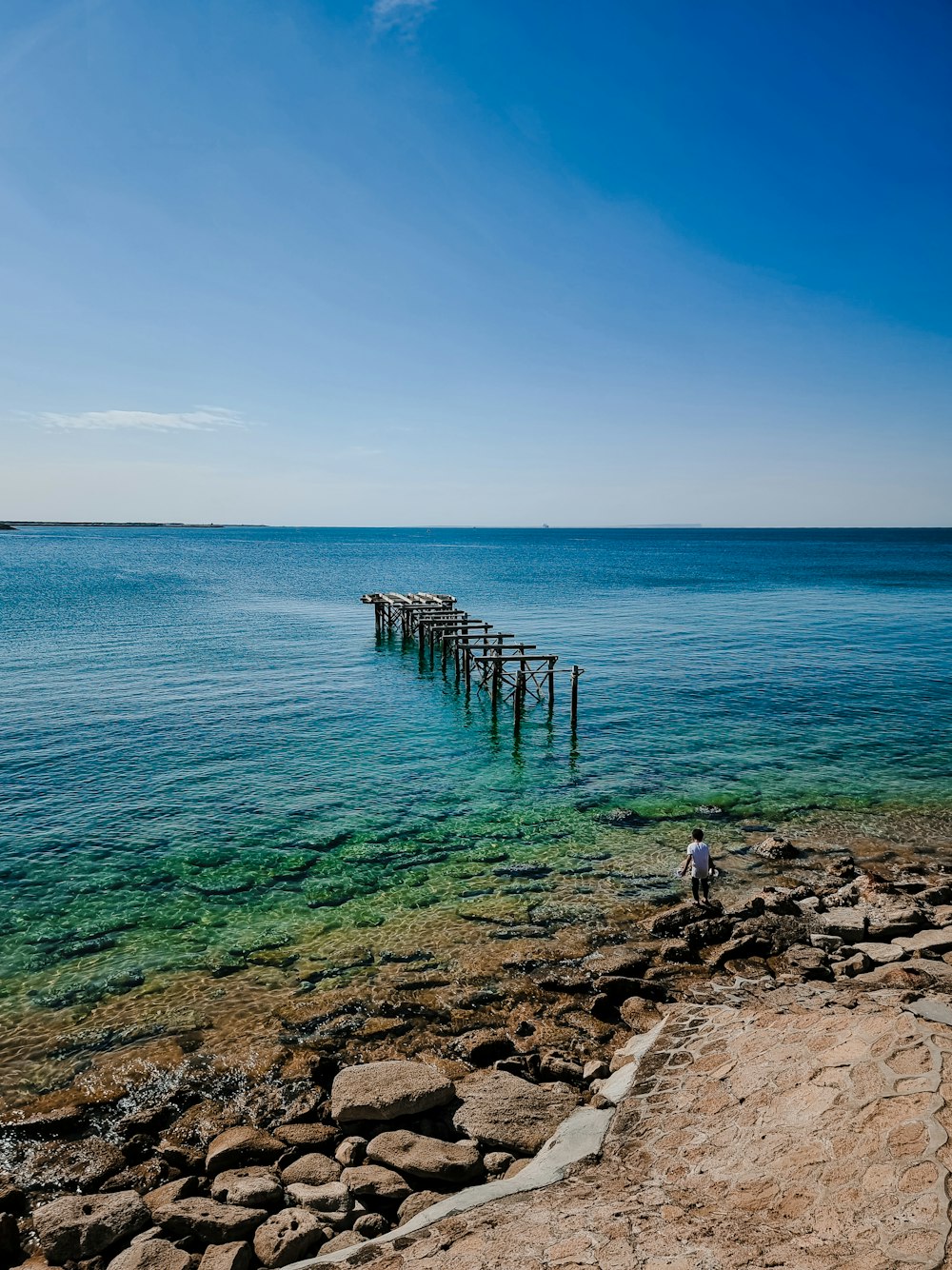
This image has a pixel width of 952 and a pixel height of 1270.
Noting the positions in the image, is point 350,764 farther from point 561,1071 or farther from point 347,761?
point 561,1071

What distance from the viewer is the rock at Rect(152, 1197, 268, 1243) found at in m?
7.98

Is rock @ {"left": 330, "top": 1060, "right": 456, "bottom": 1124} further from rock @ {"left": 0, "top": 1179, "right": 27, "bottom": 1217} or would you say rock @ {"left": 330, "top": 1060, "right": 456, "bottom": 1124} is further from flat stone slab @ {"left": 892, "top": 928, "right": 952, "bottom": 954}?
flat stone slab @ {"left": 892, "top": 928, "right": 952, "bottom": 954}

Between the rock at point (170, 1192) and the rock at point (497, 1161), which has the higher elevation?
the rock at point (497, 1161)

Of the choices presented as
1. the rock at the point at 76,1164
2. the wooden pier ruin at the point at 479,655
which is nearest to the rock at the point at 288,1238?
the rock at the point at 76,1164

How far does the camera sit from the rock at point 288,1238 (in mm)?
7555

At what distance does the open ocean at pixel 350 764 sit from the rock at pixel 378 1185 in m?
6.54

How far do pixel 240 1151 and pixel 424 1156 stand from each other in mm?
2339

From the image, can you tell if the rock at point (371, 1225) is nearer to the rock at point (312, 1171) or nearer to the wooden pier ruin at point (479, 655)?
the rock at point (312, 1171)

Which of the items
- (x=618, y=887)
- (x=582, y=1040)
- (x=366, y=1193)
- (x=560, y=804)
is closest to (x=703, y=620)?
(x=560, y=804)

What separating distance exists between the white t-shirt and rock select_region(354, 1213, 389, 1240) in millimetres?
9746

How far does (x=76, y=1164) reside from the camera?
31.0 ft

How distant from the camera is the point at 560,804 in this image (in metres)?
22.0

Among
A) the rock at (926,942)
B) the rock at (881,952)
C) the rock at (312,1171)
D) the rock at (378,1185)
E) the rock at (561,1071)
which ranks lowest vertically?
the rock at (312,1171)

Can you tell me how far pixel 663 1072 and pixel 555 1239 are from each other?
329cm
